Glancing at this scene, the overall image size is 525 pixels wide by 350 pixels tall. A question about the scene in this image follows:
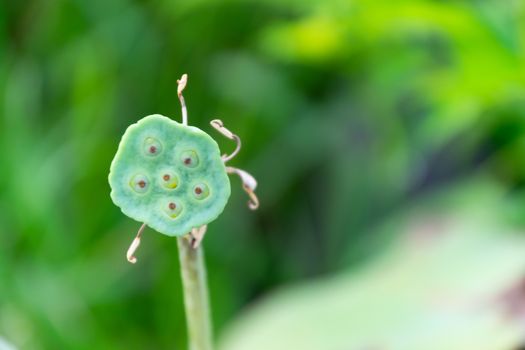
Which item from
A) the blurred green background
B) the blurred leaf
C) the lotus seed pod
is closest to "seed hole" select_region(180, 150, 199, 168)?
the lotus seed pod

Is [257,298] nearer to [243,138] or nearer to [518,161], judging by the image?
[243,138]

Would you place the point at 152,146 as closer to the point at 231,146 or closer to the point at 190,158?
the point at 190,158

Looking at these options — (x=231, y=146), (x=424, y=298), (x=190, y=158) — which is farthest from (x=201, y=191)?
(x=231, y=146)

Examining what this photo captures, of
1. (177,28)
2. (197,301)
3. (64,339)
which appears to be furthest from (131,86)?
(197,301)

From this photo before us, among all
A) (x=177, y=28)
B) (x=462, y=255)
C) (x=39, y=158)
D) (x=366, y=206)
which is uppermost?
(x=177, y=28)

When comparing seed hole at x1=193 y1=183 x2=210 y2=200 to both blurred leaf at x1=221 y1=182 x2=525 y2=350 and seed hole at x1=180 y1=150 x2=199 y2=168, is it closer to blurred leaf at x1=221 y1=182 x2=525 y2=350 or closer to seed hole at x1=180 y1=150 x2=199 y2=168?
seed hole at x1=180 y1=150 x2=199 y2=168

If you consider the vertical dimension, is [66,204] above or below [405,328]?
above

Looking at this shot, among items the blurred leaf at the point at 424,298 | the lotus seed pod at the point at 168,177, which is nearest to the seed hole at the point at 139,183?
the lotus seed pod at the point at 168,177
